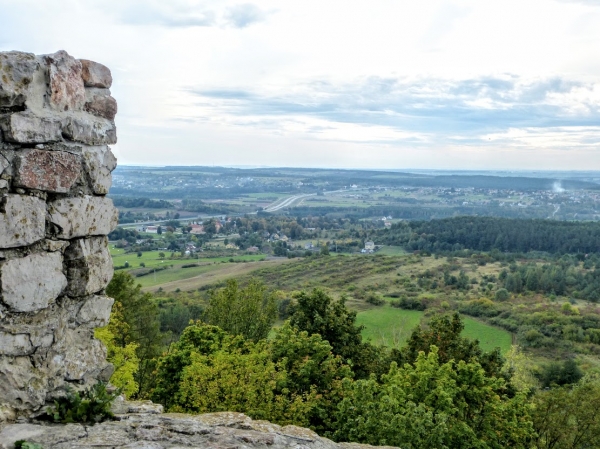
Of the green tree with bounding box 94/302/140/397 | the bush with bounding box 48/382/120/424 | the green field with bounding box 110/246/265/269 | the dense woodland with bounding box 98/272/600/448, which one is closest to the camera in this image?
the bush with bounding box 48/382/120/424

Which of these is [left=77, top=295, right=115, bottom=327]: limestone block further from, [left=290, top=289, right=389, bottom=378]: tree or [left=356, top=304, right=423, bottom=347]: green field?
[left=356, top=304, right=423, bottom=347]: green field

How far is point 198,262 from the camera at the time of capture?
87250mm

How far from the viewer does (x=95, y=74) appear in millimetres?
6926

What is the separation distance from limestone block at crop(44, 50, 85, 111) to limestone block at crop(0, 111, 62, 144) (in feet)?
1.08

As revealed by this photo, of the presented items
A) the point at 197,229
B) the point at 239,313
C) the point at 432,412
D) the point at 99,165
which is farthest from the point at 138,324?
the point at 197,229

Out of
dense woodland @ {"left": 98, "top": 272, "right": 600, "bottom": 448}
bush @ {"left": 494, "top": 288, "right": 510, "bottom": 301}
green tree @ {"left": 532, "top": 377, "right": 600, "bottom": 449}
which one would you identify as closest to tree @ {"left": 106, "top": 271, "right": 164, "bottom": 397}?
dense woodland @ {"left": 98, "top": 272, "right": 600, "bottom": 448}

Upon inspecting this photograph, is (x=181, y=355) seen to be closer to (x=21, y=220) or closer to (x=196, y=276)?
(x=21, y=220)

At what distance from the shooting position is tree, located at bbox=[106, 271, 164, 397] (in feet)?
77.5

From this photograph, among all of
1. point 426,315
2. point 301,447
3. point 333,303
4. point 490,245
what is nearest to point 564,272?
point 490,245

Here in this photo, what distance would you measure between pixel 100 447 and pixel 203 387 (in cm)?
960

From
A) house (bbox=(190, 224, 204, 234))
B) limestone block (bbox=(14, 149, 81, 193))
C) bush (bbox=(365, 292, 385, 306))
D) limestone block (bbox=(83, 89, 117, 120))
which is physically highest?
limestone block (bbox=(83, 89, 117, 120))

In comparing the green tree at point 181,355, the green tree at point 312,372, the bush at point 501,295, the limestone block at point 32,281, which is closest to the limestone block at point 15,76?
the limestone block at point 32,281

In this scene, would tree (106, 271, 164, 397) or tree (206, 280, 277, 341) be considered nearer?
tree (106, 271, 164, 397)

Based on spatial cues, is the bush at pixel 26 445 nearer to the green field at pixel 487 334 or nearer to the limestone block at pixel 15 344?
the limestone block at pixel 15 344
